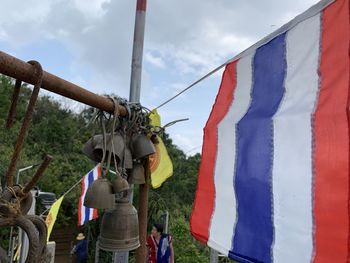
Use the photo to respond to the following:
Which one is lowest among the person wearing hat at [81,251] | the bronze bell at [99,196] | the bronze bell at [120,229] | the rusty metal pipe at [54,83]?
the person wearing hat at [81,251]

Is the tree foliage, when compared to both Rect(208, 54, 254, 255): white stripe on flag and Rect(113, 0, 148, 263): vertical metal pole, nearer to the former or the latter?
Rect(113, 0, 148, 263): vertical metal pole

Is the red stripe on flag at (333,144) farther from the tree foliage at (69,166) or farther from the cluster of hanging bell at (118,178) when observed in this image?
the tree foliage at (69,166)

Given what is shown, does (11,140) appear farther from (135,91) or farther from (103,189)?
(103,189)

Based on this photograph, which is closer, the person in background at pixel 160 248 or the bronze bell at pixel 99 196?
the bronze bell at pixel 99 196

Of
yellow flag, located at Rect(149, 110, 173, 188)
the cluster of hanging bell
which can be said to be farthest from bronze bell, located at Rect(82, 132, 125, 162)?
yellow flag, located at Rect(149, 110, 173, 188)

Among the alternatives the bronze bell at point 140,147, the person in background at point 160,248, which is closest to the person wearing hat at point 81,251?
the person in background at point 160,248

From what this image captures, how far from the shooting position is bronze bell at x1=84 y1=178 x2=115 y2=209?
2184mm

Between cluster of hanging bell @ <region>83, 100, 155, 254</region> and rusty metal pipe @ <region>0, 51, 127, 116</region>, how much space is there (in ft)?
0.39

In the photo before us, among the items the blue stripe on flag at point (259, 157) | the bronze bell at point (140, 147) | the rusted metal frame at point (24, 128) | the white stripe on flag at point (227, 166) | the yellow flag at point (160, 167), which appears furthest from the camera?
the yellow flag at point (160, 167)

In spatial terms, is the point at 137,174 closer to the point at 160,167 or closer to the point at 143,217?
the point at 143,217

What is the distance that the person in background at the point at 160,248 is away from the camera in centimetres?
589

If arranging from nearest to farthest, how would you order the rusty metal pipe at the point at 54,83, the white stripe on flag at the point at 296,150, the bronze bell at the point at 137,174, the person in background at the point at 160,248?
the rusty metal pipe at the point at 54,83 < the white stripe on flag at the point at 296,150 < the bronze bell at the point at 137,174 < the person in background at the point at 160,248

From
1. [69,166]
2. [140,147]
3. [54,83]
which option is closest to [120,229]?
[140,147]

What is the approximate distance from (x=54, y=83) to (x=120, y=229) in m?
1.07
